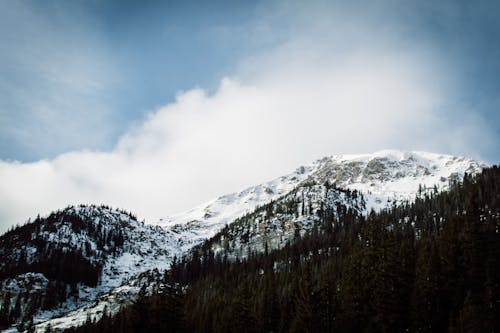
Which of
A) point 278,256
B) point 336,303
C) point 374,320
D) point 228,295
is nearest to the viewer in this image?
point 374,320

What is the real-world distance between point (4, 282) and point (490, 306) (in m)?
217

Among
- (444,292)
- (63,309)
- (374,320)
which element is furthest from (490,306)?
(63,309)

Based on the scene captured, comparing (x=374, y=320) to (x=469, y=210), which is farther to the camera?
(x=469, y=210)

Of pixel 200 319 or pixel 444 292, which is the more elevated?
pixel 444 292

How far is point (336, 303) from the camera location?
80250 millimetres

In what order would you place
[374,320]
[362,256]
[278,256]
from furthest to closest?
[278,256] → [362,256] → [374,320]

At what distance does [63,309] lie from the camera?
190000 mm

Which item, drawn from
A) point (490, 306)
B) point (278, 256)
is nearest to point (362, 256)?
point (490, 306)

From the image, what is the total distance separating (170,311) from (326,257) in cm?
10637

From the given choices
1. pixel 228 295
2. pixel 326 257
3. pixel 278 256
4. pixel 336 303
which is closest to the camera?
pixel 336 303

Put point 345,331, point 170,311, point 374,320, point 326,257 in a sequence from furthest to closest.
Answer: point 326,257 → point 345,331 → point 374,320 → point 170,311

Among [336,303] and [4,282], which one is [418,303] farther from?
[4,282]

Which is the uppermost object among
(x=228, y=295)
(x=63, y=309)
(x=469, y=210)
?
(x=469, y=210)

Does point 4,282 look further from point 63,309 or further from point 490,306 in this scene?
point 490,306
